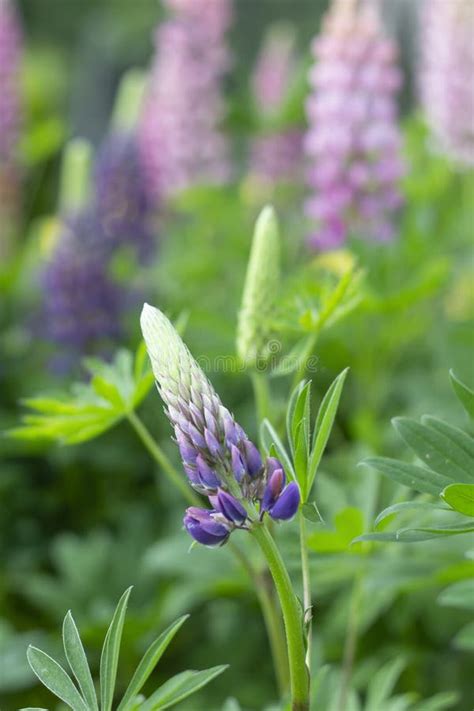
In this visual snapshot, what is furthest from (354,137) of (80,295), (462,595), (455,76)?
(462,595)

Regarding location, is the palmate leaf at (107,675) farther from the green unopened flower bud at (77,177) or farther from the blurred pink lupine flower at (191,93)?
the blurred pink lupine flower at (191,93)

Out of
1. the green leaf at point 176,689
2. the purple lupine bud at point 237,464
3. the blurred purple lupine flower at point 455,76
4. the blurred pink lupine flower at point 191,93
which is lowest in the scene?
the green leaf at point 176,689

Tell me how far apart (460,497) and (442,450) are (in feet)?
0.29

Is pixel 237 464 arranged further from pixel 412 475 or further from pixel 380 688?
pixel 380 688

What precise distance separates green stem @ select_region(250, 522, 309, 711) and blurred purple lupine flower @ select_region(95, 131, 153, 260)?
139 centimetres

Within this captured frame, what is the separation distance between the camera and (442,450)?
29.2 inches

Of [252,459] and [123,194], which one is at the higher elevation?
[123,194]

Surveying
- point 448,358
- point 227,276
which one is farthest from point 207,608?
point 227,276

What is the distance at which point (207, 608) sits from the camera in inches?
66.1

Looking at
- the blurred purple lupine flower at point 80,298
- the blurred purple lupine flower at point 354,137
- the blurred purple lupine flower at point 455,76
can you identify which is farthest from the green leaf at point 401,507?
the blurred purple lupine flower at point 455,76

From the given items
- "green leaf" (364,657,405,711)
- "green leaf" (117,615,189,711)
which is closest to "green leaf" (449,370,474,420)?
"green leaf" (117,615,189,711)

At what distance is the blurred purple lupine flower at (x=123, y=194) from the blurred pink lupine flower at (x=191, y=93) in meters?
0.30

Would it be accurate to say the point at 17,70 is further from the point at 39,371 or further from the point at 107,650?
the point at 107,650

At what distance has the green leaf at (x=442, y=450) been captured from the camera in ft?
2.43
